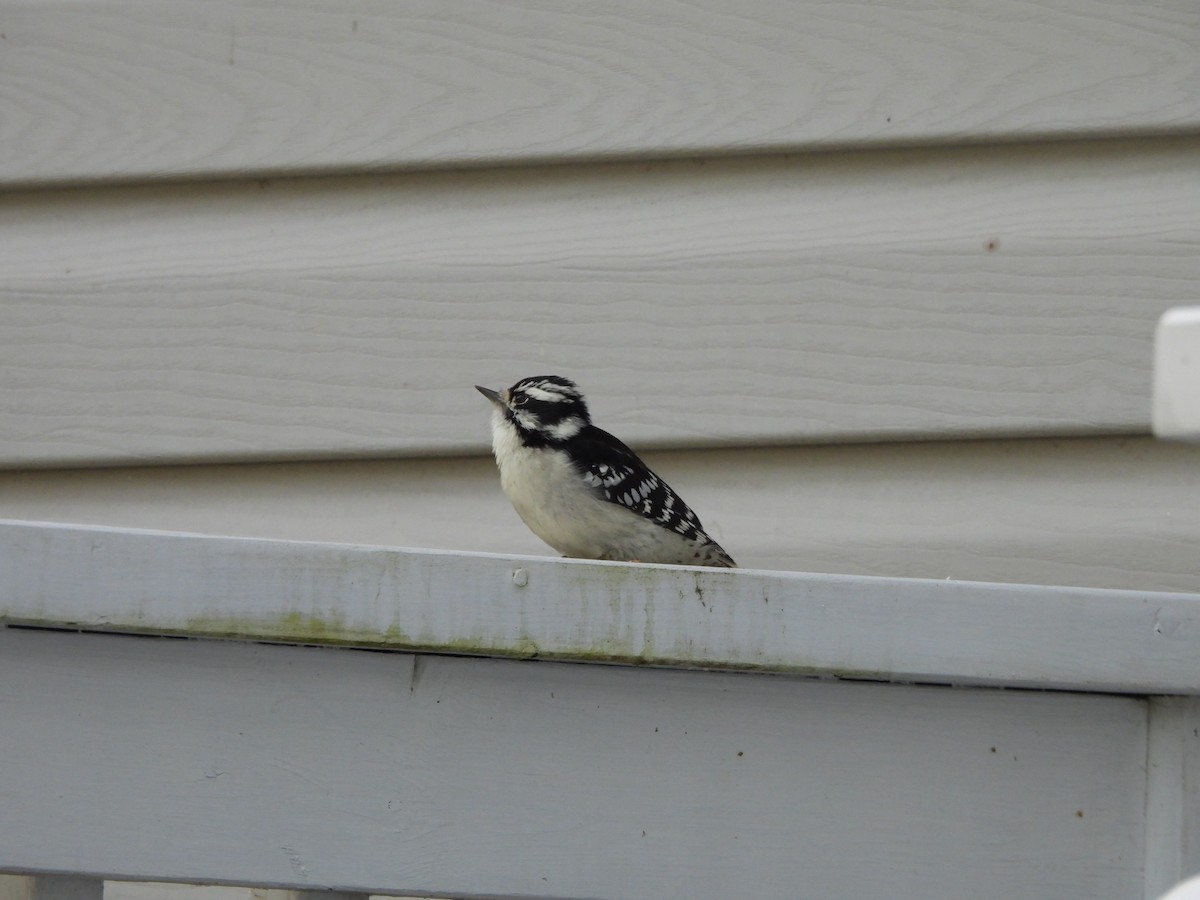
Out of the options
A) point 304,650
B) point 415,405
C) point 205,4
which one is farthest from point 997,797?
point 205,4

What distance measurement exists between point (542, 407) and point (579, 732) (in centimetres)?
176

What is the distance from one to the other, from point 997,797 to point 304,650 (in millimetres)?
942

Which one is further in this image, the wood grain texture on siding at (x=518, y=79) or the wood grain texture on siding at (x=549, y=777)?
the wood grain texture on siding at (x=518, y=79)

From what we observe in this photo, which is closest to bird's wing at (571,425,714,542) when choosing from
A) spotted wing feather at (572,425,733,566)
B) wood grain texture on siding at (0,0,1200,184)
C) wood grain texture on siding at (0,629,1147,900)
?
spotted wing feather at (572,425,733,566)

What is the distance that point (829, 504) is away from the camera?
10.2ft

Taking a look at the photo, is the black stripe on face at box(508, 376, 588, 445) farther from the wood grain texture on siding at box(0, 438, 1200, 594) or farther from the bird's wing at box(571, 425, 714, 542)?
the wood grain texture on siding at box(0, 438, 1200, 594)

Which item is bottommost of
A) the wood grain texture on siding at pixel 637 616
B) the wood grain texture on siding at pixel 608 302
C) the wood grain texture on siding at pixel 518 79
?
the wood grain texture on siding at pixel 637 616

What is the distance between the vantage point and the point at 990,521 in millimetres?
3043

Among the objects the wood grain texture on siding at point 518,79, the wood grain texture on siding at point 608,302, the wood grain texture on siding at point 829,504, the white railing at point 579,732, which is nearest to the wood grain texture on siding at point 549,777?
the white railing at point 579,732

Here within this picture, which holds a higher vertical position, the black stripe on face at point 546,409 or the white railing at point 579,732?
the black stripe on face at point 546,409

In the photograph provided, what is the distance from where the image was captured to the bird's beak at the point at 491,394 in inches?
124

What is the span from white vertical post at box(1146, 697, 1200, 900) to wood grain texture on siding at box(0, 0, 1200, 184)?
1859 mm

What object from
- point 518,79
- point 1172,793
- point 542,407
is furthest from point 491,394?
point 1172,793

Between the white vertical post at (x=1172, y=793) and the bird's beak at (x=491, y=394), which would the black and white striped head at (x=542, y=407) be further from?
the white vertical post at (x=1172, y=793)
